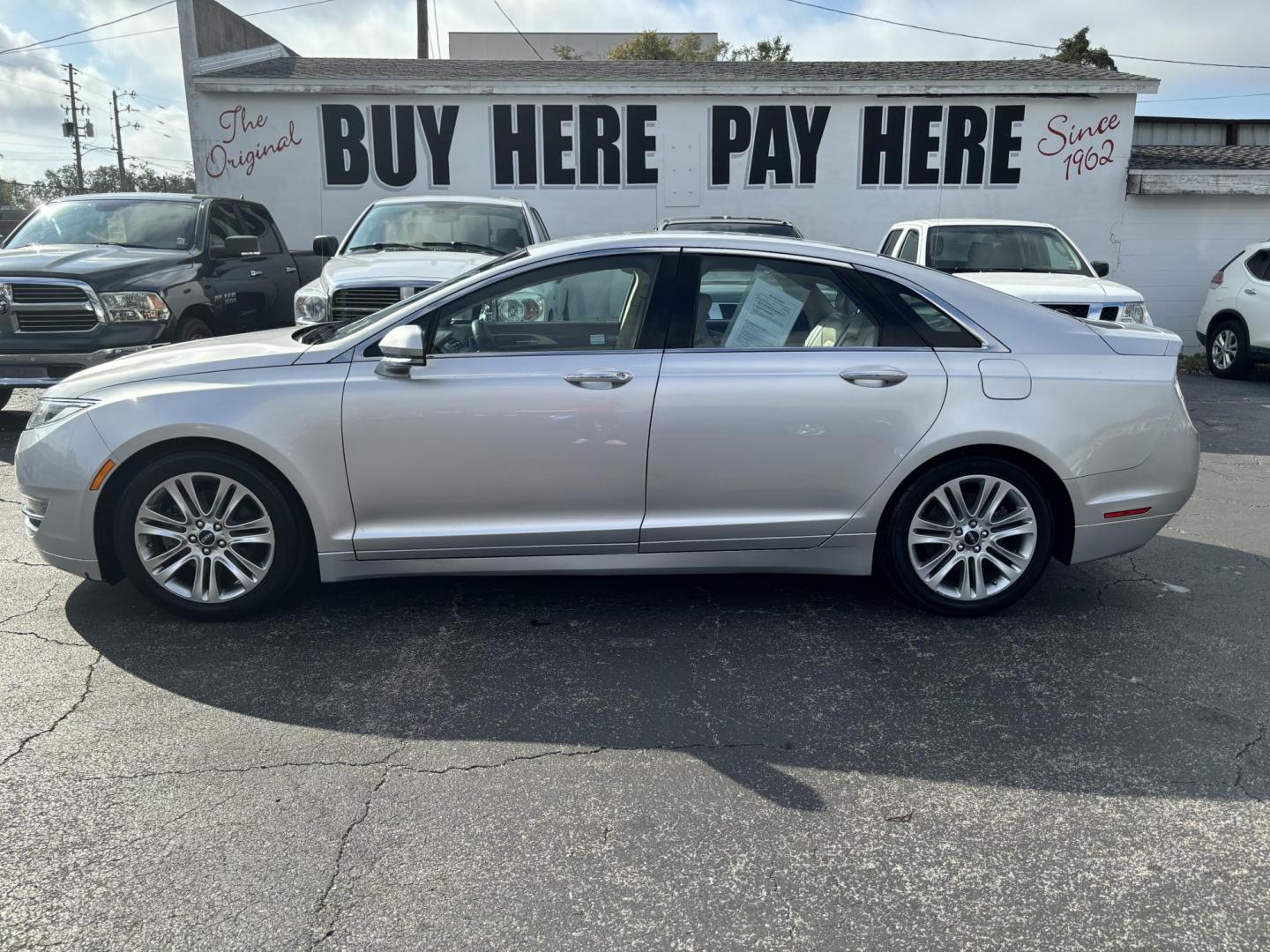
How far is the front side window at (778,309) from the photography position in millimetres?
4320

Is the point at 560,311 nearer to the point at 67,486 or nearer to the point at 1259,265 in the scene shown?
the point at 67,486

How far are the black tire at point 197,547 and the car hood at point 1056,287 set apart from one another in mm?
6309

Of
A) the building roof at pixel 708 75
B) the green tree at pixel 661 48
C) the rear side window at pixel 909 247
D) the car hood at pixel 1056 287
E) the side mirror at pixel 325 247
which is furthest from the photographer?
the green tree at pixel 661 48

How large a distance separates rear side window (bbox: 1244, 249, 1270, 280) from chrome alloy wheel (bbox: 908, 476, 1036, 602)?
9.75 m

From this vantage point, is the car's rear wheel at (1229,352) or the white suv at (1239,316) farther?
the car's rear wheel at (1229,352)

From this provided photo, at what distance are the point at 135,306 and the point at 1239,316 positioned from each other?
11933mm

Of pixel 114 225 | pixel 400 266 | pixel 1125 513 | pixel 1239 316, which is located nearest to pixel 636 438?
pixel 1125 513

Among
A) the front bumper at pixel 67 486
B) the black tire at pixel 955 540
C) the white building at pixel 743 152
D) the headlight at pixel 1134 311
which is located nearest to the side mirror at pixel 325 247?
the front bumper at pixel 67 486

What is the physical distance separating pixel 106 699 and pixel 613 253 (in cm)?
261

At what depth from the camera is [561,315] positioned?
14.4 feet

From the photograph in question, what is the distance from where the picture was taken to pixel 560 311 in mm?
4379

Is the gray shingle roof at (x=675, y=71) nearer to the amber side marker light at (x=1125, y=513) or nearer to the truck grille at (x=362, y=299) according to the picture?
the truck grille at (x=362, y=299)

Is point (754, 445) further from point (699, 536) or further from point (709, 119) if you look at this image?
point (709, 119)

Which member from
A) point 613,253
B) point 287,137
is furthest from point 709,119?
point 613,253
